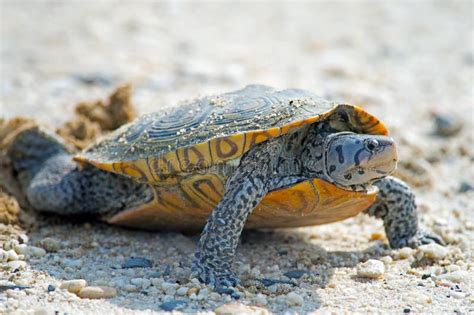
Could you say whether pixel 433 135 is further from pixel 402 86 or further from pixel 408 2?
pixel 408 2

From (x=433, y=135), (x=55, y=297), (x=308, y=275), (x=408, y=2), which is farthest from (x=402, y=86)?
(x=55, y=297)

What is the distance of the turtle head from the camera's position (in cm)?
424

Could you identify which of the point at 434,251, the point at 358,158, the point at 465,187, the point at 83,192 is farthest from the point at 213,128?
the point at 465,187

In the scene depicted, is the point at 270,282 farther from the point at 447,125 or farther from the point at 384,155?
the point at 447,125

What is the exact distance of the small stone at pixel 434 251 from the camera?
188 inches

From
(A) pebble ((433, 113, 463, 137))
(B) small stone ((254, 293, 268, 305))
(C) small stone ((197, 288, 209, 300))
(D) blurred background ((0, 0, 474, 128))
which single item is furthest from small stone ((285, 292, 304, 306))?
(A) pebble ((433, 113, 463, 137))

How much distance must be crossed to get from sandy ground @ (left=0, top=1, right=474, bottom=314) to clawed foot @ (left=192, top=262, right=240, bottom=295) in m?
0.10

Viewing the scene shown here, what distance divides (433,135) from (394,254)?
332cm

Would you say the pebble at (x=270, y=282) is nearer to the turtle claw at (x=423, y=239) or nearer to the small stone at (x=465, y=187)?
the turtle claw at (x=423, y=239)

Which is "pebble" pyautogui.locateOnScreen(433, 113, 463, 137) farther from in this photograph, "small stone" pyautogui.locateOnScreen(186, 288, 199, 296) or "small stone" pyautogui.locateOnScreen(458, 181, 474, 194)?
"small stone" pyautogui.locateOnScreen(186, 288, 199, 296)

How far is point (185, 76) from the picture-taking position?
9172 mm

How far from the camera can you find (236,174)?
4.45m

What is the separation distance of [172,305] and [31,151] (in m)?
2.64

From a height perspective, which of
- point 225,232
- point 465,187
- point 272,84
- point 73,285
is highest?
point 272,84
